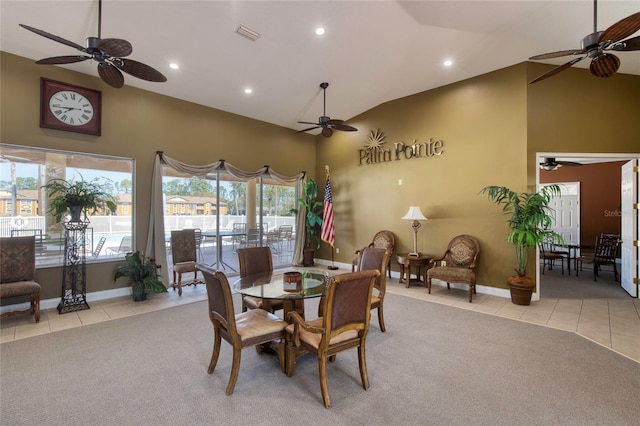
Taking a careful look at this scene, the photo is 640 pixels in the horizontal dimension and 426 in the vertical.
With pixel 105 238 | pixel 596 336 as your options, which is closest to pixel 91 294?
pixel 105 238

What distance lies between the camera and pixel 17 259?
413 cm

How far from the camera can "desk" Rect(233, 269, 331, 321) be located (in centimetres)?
275

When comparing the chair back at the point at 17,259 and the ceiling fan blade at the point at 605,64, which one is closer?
the ceiling fan blade at the point at 605,64

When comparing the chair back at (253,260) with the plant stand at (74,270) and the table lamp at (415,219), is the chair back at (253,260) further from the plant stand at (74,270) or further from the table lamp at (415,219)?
the table lamp at (415,219)

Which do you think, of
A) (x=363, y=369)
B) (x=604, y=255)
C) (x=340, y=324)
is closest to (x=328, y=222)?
(x=363, y=369)

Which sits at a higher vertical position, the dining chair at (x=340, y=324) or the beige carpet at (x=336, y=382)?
the dining chair at (x=340, y=324)

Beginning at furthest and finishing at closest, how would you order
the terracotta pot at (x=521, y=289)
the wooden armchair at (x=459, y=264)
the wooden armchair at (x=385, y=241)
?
the wooden armchair at (x=385, y=241), the wooden armchair at (x=459, y=264), the terracotta pot at (x=521, y=289)

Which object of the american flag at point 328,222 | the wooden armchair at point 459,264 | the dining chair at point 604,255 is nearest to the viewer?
the wooden armchair at point 459,264

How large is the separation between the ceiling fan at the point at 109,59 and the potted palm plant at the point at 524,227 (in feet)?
16.9

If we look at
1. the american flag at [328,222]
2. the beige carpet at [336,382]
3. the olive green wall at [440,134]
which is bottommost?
the beige carpet at [336,382]

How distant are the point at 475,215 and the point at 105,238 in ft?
21.6

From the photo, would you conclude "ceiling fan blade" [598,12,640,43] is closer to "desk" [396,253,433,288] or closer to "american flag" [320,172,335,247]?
"desk" [396,253,433,288]

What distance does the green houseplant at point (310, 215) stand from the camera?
7.80 m

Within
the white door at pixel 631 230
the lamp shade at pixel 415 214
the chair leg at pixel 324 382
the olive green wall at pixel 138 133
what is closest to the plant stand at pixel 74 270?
the olive green wall at pixel 138 133
